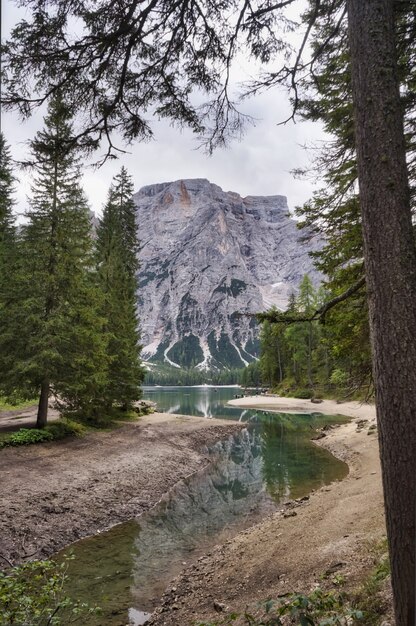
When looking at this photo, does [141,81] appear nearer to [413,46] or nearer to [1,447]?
[413,46]

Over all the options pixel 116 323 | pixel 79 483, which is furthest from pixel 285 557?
pixel 116 323

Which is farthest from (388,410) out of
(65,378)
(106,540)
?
(65,378)

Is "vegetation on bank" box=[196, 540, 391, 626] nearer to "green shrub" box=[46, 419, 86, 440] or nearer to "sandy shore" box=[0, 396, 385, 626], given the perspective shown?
"sandy shore" box=[0, 396, 385, 626]

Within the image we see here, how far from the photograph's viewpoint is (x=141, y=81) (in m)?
5.65

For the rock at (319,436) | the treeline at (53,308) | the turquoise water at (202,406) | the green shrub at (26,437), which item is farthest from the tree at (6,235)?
the turquoise water at (202,406)

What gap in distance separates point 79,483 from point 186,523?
3.81 metres

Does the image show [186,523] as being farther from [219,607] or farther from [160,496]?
[219,607]

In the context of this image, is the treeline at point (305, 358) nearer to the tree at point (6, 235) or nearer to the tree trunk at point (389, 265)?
the tree at point (6, 235)

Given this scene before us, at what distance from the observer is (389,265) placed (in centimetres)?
305

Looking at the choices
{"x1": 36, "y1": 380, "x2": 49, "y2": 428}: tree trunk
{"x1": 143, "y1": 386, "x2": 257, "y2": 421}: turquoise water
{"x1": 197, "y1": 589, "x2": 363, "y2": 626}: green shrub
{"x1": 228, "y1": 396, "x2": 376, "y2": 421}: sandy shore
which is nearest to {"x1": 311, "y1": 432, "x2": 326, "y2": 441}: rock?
{"x1": 228, "y1": 396, "x2": 376, "y2": 421}: sandy shore

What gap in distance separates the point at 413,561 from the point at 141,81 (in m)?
6.40

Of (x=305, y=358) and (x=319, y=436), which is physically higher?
(x=305, y=358)

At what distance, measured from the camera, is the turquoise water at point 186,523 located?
7462 millimetres

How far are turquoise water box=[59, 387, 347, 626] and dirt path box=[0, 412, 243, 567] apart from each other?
63 centimetres
